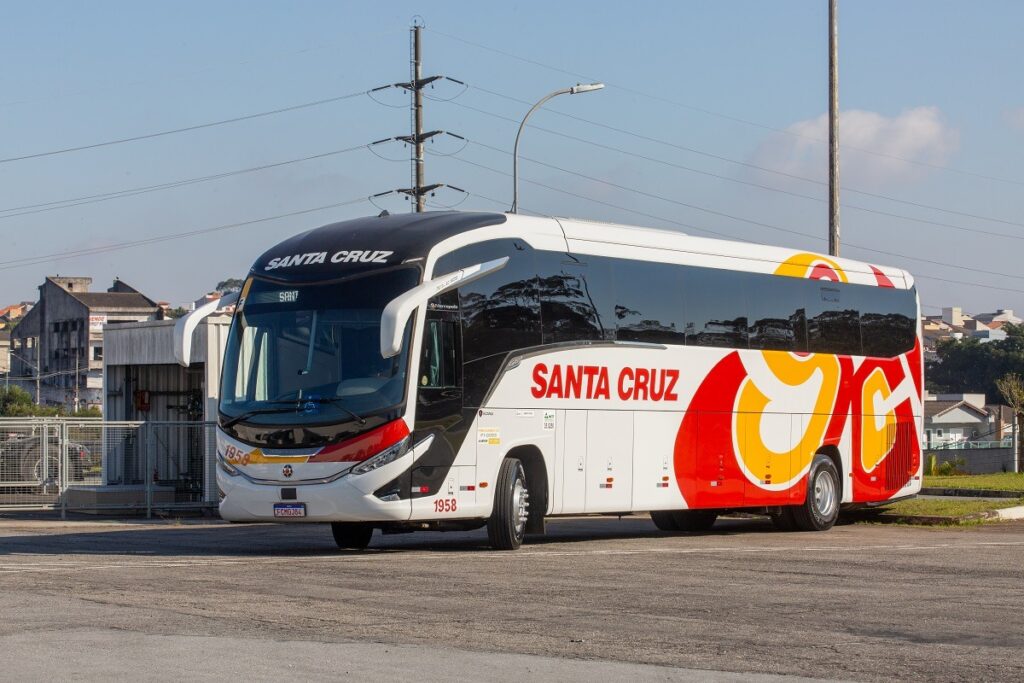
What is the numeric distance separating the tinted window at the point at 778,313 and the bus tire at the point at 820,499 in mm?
1895

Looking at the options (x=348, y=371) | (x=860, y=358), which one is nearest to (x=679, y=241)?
(x=860, y=358)

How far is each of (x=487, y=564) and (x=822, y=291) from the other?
30.6 feet

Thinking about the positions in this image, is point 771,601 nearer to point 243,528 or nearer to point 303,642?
point 303,642

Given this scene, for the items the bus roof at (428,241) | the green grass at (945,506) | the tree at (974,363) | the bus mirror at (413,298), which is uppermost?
the tree at (974,363)

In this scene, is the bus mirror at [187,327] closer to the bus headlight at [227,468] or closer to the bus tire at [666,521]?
the bus headlight at [227,468]

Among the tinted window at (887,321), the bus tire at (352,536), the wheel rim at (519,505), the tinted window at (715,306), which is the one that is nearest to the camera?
the wheel rim at (519,505)

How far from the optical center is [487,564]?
16.1 m

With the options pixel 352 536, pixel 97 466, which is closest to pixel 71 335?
pixel 97 466

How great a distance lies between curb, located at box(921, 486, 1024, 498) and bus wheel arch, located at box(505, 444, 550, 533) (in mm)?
13064

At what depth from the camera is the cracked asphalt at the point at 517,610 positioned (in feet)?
30.3

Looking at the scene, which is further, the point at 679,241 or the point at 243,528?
the point at 243,528

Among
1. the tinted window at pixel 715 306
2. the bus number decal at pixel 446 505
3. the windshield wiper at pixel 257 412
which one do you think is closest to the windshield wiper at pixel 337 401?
the windshield wiper at pixel 257 412

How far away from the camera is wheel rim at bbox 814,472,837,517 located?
23.3 meters

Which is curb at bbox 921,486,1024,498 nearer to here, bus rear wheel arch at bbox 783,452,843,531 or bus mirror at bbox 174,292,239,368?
bus rear wheel arch at bbox 783,452,843,531
